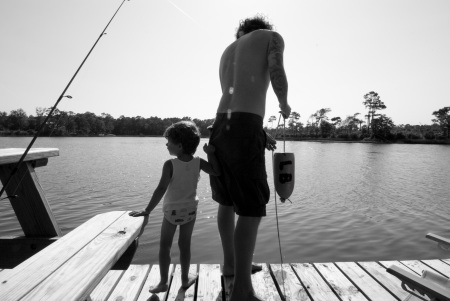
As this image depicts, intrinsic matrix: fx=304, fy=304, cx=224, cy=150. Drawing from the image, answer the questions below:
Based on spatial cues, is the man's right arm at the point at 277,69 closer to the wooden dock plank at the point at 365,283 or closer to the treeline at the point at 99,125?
the wooden dock plank at the point at 365,283

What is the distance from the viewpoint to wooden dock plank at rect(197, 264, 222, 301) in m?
2.43

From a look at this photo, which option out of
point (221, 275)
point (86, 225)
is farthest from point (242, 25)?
point (221, 275)

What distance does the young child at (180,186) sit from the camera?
94.2 inches

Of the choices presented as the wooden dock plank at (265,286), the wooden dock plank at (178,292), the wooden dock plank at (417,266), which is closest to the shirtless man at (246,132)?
the wooden dock plank at (265,286)

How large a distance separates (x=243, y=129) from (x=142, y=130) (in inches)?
5041

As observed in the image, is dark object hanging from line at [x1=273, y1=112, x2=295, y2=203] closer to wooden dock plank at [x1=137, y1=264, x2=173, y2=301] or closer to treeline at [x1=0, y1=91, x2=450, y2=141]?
wooden dock plank at [x1=137, y1=264, x2=173, y2=301]

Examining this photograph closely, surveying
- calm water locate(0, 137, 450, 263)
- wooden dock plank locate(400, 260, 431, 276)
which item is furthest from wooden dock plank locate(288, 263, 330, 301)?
calm water locate(0, 137, 450, 263)

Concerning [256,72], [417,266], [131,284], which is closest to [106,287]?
[131,284]

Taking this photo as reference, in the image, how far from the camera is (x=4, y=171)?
2.74 m

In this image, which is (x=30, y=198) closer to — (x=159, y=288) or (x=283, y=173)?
(x=159, y=288)

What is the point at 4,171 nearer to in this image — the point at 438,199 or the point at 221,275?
the point at 221,275

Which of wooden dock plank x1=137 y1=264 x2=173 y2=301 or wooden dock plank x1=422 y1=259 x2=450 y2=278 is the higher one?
wooden dock plank x1=137 y1=264 x2=173 y2=301

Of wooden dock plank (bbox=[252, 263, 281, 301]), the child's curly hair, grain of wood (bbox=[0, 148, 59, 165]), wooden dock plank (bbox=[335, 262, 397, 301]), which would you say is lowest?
wooden dock plank (bbox=[335, 262, 397, 301])

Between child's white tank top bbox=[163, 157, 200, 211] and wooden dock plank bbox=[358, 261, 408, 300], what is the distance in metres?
1.90
